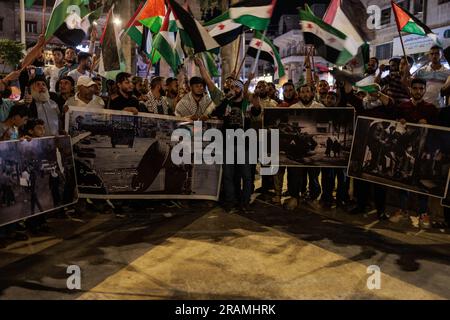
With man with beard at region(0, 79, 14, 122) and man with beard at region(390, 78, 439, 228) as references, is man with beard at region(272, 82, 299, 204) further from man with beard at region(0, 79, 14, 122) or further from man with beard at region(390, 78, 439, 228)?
man with beard at region(0, 79, 14, 122)

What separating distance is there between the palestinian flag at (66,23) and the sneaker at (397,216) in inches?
217

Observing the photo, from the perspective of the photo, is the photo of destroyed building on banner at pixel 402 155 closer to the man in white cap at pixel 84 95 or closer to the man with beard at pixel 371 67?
the man with beard at pixel 371 67

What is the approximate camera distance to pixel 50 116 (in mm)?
6348

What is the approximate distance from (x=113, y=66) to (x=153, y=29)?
6.84 feet

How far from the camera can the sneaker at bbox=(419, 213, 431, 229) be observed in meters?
6.44

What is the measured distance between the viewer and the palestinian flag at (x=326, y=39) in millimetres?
7035

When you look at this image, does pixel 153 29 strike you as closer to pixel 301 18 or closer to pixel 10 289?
pixel 301 18

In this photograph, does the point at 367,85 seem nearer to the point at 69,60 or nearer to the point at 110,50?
the point at 110,50

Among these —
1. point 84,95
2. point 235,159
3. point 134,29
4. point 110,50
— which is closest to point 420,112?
point 235,159

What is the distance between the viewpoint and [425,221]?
648cm

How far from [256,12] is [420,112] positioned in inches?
117

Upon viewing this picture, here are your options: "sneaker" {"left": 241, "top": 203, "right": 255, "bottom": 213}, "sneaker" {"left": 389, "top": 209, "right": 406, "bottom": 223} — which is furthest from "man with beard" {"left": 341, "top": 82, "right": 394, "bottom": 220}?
"sneaker" {"left": 241, "top": 203, "right": 255, "bottom": 213}

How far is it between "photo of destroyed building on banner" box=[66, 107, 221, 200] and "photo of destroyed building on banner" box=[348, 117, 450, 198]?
2446mm

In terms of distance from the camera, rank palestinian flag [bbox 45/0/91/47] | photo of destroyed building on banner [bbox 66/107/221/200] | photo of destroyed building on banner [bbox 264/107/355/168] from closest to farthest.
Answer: palestinian flag [bbox 45/0/91/47] → photo of destroyed building on banner [bbox 66/107/221/200] → photo of destroyed building on banner [bbox 264/107/355/168]
